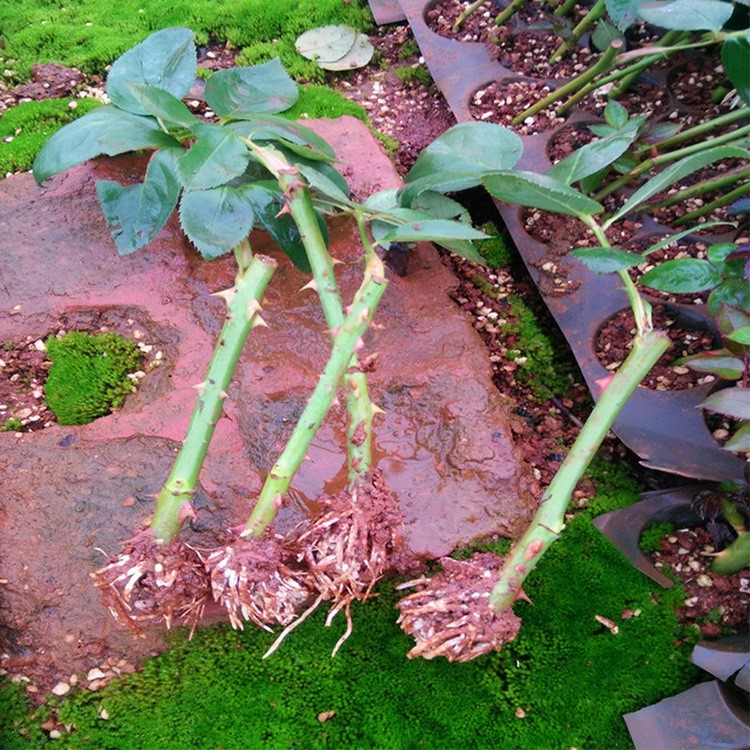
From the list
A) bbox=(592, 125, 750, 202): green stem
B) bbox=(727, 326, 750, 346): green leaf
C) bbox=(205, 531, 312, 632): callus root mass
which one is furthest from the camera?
bbox=(592, 125, 750, 202): green stem

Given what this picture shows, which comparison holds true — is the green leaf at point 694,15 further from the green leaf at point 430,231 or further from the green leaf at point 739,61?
the green leaf at point 430,231

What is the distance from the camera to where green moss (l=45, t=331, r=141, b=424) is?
1697 mm

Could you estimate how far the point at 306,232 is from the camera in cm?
134

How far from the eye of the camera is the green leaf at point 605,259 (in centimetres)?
132

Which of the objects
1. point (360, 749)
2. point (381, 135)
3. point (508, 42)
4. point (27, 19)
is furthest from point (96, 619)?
point (27, 19)

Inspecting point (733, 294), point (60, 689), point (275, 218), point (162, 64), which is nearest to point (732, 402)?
point (733, 294)

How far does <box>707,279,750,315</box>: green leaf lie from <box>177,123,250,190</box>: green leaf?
971 millimetres

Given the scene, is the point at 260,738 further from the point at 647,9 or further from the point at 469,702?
the point at 647,9

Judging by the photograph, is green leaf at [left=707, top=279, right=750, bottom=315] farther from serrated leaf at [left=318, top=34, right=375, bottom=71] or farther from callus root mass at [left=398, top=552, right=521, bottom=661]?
serrated leaf at [left=318, top=34, right=375, bottom=71]

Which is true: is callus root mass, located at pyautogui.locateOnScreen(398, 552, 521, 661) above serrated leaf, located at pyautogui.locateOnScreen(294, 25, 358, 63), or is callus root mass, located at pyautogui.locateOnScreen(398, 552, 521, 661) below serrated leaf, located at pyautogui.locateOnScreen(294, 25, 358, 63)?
below

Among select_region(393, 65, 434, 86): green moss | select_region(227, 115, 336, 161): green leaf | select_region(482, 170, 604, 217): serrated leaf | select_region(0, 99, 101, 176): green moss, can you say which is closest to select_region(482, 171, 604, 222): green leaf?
select_region(482, 170, 604, 217): serrated leaf

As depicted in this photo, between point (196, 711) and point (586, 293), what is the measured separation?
1326 mm

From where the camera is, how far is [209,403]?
128 cm

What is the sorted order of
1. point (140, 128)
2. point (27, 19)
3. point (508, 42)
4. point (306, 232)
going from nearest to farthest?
1. point (306, 232)
2. point (140, 128)
3. point (508, 42)
4. point (27, 19)
